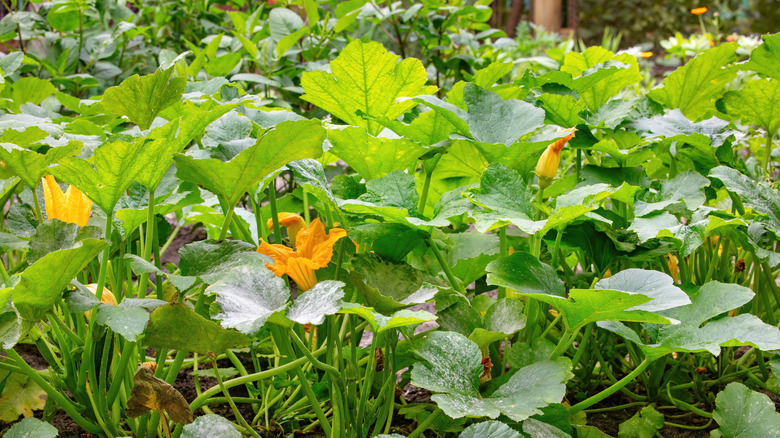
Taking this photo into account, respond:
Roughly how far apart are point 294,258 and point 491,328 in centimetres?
29

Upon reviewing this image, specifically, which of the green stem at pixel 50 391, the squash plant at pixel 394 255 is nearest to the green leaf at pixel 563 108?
the squash plant at pixel 394 255

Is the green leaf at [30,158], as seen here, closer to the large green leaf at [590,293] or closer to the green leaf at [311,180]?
the green leaf at [311,180]

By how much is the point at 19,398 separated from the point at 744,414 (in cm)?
113

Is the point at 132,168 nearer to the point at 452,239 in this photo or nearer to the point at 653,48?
the point at 452,239

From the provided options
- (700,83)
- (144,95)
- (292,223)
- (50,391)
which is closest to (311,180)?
(292,223)

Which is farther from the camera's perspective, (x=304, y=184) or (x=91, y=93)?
(x=91, y=93)

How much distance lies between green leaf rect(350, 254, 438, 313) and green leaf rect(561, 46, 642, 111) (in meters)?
0.53

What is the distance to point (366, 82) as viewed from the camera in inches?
38.6

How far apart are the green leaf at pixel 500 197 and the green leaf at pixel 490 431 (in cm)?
24

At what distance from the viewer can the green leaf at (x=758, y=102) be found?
1.17 meters

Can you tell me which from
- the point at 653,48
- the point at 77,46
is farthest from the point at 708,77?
the point at 653,48

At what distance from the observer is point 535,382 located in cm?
78

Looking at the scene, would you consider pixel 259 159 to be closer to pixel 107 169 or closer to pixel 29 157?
pixel 107 169

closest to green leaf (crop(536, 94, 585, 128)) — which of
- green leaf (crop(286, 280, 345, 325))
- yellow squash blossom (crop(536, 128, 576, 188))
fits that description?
yellow squash blossom (crop(536, 128, 576, 188))
